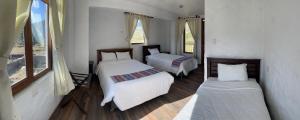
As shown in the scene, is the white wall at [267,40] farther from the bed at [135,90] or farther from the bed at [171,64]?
the bed at [171,64]

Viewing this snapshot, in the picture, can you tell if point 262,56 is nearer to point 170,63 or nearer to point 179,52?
point 170,63

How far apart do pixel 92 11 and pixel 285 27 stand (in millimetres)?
4721

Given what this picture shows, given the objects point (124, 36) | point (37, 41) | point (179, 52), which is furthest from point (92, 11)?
point (179, 52)

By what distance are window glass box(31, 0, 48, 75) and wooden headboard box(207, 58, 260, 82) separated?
3.04 metres

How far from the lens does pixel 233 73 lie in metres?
2.95

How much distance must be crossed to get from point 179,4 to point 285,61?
4.45m

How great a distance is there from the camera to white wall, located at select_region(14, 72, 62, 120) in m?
1.66

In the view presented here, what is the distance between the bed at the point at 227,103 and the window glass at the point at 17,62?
69.7 inches

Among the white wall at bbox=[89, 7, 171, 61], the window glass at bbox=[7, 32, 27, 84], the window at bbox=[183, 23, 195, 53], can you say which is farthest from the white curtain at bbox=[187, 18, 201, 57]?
the window glass at bbox=[7, 32, 27, 84]

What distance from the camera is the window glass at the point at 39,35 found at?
222 centimetres

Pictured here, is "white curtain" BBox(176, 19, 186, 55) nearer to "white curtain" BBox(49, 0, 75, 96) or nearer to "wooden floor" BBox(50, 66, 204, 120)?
"wooden floor" BBox(50, 66, 204, 120)

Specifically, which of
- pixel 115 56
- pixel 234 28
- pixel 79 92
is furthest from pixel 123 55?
pixel 234 28

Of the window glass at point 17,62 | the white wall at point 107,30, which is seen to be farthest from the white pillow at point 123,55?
the window glass at point 17,62

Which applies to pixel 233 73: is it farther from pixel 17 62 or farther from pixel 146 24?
pixel 146 24
